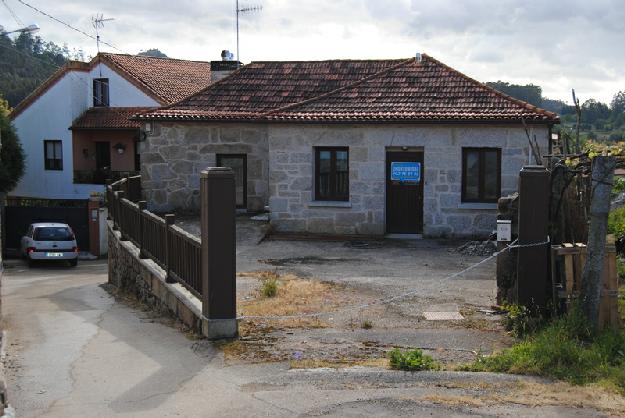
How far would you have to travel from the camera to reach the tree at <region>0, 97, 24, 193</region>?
3769 cm

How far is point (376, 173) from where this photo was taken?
19688mm

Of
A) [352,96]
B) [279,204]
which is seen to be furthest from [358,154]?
[279,204]

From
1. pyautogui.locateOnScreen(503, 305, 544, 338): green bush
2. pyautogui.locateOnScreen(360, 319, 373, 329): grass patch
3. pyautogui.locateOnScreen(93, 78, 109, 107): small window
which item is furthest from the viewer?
pyautogui.locateOnScreen(93, 78, 109, 107): small window

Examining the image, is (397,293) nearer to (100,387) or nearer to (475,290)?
(475,290)

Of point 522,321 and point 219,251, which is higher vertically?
point 219,251

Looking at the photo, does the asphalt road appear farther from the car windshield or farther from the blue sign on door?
the car windshield

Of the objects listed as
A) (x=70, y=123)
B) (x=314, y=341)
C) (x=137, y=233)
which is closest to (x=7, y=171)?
(x=70, y=123)

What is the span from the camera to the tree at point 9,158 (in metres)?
37.7

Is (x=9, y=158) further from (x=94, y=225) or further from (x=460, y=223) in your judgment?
(x=460, y=223)

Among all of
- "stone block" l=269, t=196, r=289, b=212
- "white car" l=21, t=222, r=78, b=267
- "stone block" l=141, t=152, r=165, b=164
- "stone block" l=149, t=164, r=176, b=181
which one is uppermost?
"stone block" l=141, t=152, r=165, b=164

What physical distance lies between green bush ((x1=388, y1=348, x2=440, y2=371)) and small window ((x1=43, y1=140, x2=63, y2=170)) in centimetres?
3567

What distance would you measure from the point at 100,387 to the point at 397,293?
577 centimetres

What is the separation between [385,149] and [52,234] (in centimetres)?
1389

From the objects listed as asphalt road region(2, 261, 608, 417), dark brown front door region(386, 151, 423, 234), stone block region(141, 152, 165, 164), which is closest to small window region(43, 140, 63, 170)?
stone block region(141, 152, 165, 164)
